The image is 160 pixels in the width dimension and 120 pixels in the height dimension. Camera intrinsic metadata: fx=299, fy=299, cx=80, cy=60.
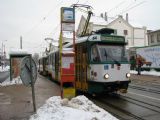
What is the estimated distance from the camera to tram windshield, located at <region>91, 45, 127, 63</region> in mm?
13109

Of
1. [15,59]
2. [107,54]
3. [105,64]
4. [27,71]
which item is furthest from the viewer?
[15,59]

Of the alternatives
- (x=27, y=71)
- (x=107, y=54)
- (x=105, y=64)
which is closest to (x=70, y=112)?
(x=27, y=71)

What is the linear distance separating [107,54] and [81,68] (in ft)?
5.99

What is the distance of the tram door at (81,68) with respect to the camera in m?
14.0

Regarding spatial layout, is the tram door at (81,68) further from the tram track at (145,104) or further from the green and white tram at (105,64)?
the tram track at (145,104)

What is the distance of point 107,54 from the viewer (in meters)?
13.2

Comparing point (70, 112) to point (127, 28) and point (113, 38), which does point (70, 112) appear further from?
point (127, 28)

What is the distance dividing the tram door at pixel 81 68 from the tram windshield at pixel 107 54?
32.7 inches

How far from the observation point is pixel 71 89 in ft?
43.2

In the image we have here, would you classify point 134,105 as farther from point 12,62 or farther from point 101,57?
point 12,62

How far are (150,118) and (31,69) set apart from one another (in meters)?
3.91

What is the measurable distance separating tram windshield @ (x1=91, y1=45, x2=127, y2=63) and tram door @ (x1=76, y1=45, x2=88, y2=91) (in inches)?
32.7

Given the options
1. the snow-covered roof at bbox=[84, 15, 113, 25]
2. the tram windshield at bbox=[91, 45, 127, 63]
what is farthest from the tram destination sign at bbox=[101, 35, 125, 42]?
the snow-covered roof at bbox=[84, 15, 113, 25]

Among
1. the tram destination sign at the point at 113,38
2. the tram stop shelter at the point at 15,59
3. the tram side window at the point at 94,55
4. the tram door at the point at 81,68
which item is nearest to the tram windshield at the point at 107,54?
the tram side window at the point at 94,55
